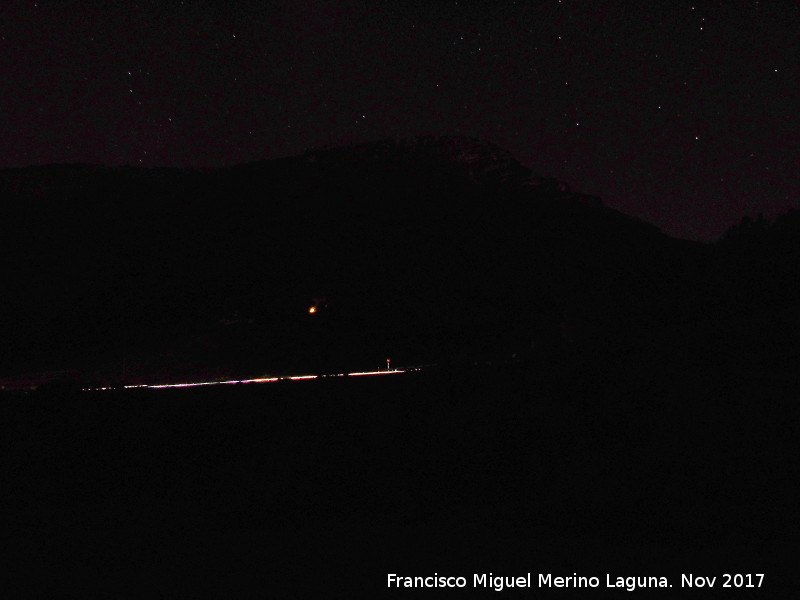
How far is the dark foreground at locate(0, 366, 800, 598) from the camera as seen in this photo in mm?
4773

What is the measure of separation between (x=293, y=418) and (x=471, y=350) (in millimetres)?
20664

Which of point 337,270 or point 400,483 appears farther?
point 337,270

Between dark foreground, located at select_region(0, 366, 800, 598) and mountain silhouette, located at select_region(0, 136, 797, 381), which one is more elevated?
mountain silhouette, located at select_region(0, 136, 797, 381)

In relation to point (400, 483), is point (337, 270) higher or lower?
higher

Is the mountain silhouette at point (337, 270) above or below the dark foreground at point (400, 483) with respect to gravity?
above

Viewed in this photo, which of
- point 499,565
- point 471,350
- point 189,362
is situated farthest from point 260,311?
point 499,565

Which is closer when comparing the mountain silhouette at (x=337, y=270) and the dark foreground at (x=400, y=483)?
the dark foreground at (x=400, y=483)

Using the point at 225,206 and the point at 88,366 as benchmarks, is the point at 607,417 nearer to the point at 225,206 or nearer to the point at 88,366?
the point at 88,366

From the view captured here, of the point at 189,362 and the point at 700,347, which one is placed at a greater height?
the point at 189,362

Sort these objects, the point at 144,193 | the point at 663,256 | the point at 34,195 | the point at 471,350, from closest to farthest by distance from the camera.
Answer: the point at 663,256 < the point at 471,350 < the point at 34,195 < the point at 144,193

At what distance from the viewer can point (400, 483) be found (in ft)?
21.7

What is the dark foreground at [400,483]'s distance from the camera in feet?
15.7

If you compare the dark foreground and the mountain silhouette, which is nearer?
the dark foreground

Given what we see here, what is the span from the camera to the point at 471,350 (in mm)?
27594
